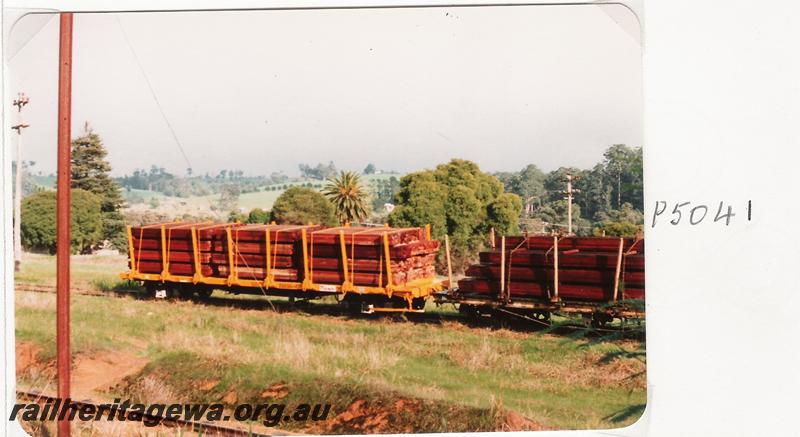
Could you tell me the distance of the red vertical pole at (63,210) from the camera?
4543 millimetres

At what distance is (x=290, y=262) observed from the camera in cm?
571

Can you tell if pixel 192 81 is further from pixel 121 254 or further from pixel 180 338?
pixel 180 338

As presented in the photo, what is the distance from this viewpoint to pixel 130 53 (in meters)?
4.69

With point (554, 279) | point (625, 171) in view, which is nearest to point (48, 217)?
point (554, 279)

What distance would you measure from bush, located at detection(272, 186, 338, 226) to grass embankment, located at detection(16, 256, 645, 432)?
0.86m

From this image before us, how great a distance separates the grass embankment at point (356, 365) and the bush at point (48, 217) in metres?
0.13

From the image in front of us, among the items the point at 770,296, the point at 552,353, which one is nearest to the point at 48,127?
Answer: the point at 552,353

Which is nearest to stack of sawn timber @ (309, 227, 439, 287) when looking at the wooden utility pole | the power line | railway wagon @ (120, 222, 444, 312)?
railway wagon @ (120, 222, 444, 312)

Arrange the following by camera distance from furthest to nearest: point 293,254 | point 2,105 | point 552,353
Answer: point 293,254
point 552,353
point 2,105

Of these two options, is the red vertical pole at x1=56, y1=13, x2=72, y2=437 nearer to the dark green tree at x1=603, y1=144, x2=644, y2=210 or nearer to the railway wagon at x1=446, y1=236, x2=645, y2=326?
the railway wagon at x1=446, y1=236, x2=645, y2=326

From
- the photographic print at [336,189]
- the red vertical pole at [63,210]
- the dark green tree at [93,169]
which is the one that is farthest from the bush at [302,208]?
the red vertical pole at [63,210]

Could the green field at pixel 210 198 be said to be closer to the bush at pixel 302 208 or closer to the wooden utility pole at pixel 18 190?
the bush at pixel 302 208

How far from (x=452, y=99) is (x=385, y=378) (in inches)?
83.5

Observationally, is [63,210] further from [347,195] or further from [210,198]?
[347,195]
